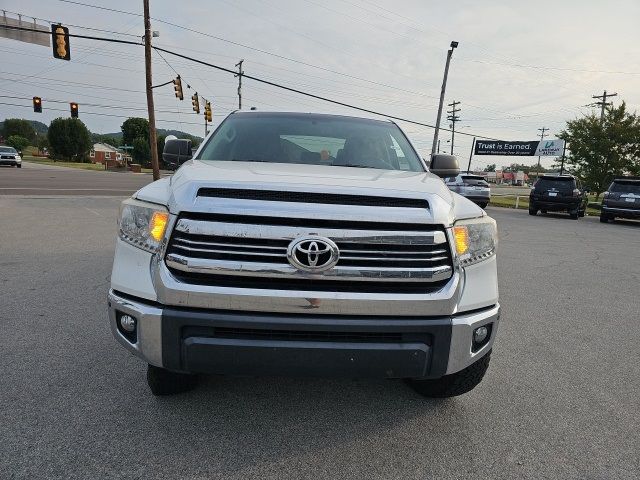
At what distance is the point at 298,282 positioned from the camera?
213 centimetres

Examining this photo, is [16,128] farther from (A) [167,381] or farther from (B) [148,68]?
(A) [167,381]

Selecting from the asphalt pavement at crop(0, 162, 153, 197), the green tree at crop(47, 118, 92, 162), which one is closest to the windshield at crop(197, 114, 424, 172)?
the asphalt pavement at crop(0, 162, 153, 197)

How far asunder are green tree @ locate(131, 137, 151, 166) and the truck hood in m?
89.4

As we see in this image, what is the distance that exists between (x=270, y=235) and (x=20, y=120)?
150 m

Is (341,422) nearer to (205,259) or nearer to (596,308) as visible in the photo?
(205,259)

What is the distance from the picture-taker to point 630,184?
1633 cm

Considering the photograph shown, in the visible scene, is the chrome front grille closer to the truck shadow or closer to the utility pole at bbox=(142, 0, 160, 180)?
the truck shadow

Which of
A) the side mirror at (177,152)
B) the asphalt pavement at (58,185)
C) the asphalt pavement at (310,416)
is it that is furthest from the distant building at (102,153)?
the asphalt pavement at (310,416)

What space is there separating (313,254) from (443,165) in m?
2.35

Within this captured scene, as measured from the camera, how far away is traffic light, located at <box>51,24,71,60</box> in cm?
1920

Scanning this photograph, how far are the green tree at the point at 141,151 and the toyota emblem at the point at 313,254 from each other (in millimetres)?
89922

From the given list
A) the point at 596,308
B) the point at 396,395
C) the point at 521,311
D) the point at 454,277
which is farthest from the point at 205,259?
the point at 596,308

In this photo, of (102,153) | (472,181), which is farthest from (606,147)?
(102,153)

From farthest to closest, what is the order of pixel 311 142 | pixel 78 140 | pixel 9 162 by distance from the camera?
pixel 78 140, pixel 9 162, pixel 311 142
